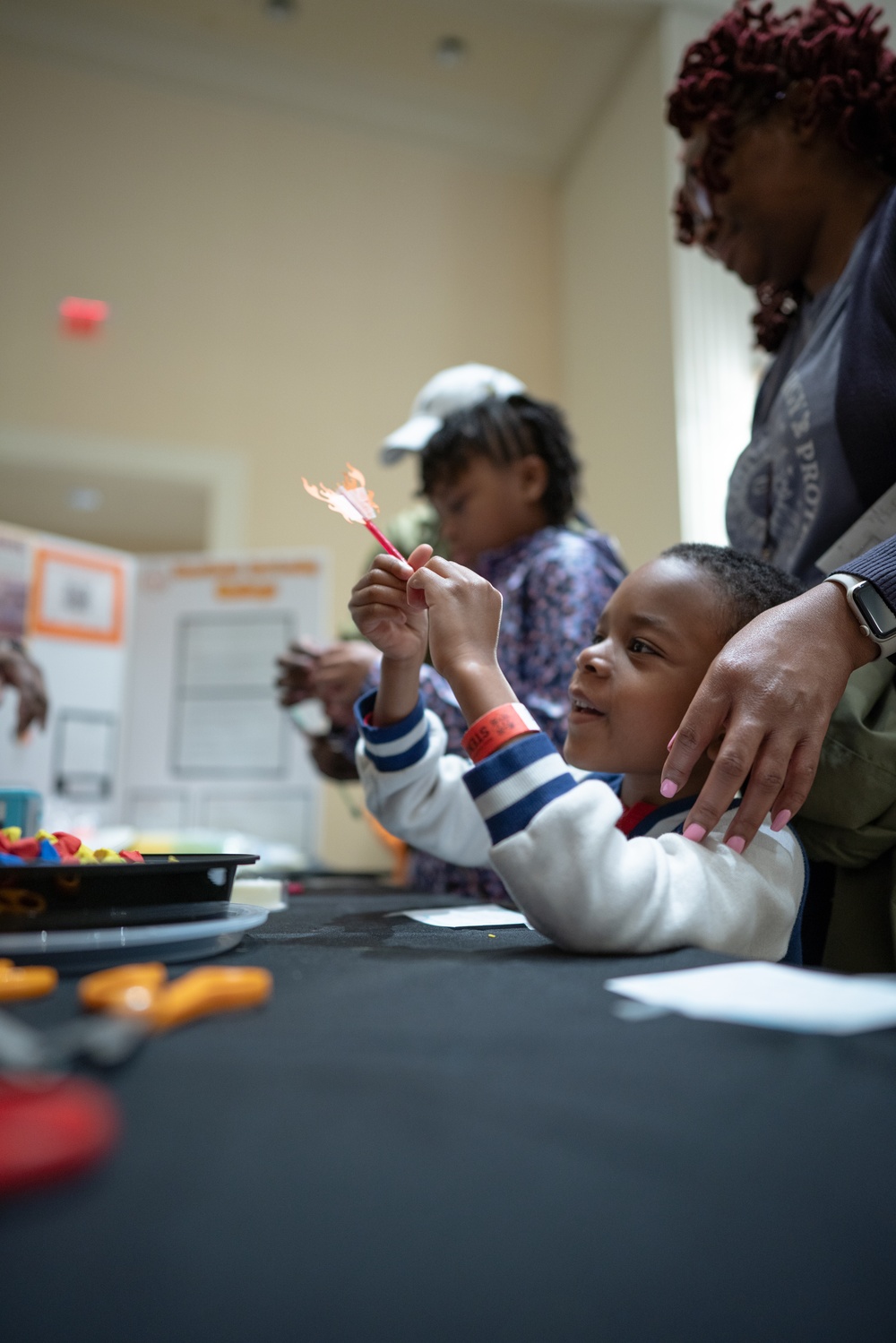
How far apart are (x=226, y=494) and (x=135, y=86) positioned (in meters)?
1.48

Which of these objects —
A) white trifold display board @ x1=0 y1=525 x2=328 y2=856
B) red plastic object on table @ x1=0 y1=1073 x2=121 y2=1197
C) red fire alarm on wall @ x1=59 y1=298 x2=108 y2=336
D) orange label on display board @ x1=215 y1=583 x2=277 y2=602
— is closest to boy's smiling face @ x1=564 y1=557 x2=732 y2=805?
red plastic object on table @ x1=0 y1=1073 x2=121 y2=1197

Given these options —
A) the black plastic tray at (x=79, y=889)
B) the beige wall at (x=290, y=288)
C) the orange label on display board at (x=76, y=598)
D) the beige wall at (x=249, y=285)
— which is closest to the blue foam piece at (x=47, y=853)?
the black plastic tray at (x=79, y=889)

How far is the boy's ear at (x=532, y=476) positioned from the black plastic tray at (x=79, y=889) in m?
1.06

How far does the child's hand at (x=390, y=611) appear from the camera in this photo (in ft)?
2.91

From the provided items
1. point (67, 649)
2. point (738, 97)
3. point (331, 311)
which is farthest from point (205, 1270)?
point (331, 311)

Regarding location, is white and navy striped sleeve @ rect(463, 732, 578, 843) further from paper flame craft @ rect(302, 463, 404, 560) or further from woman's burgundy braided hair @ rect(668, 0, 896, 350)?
woman's burgundy braided hair @ rect(668, 0, 896, 350)

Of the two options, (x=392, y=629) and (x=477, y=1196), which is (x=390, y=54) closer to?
(x=392, y=629)

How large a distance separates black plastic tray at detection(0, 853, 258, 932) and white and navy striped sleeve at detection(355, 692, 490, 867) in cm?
44

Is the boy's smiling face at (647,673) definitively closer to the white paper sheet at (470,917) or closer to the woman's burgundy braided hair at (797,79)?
the white paper sheet at (470,917)

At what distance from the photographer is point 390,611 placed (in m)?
0.95

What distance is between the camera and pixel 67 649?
83.6 inches

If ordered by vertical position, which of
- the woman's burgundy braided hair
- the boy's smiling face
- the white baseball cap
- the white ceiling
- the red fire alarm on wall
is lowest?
the boy's smiling face

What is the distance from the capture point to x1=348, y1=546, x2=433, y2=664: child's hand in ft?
2.91

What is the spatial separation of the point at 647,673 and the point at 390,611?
0.86 ft
